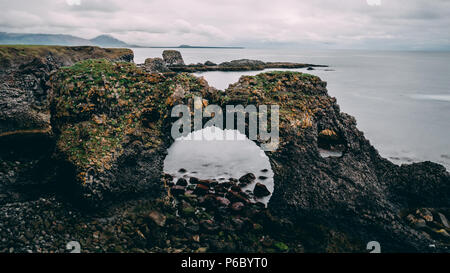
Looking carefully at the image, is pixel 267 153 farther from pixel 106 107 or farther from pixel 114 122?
pixel 106 107

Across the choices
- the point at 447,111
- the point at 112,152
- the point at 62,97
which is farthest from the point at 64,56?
the point at 447,111

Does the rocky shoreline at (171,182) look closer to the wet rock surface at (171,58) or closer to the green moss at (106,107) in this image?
the green moss at (106,107)

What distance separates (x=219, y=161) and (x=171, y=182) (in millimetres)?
6234

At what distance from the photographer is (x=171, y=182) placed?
1850 centimetres

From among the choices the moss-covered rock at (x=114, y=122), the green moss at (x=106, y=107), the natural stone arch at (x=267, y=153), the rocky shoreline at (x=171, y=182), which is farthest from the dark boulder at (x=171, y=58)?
the natural stone arch at (x=267, y=153)

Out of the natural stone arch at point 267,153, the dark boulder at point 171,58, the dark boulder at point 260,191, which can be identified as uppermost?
the dark boulder at point 171,58

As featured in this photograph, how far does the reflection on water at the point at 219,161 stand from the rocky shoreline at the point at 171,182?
1.97 metres

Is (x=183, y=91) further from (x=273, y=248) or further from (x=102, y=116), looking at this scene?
(x=273, y=248)

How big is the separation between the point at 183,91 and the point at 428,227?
17.0m

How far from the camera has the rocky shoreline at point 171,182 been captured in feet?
44.0

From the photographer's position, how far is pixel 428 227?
47.8 feet

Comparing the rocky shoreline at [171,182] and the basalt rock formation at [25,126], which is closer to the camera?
the rocky shoreline at [171,182]

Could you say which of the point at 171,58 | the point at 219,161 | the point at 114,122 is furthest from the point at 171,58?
the point at 114,122

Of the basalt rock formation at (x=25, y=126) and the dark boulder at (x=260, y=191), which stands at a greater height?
the basalt rock formation at (x=25, y=126)
